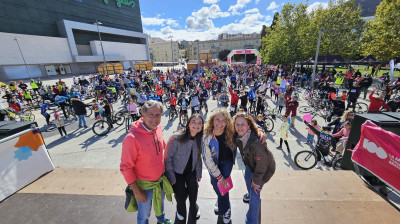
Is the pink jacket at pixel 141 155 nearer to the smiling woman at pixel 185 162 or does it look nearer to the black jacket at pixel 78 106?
the smiling woman at pixel 185 162

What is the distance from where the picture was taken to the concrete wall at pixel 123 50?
1838 inches

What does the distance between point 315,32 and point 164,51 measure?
85.9 metres

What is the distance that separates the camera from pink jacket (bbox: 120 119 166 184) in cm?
212

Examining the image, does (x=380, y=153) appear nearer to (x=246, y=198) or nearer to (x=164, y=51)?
(x=246, y=198)

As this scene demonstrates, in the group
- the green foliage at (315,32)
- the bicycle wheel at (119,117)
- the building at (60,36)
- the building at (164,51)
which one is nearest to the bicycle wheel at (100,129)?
the bicycle wheel at (119,117)

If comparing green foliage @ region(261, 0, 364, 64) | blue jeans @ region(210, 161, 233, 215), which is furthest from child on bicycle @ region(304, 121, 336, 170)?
green foliage @ region(261, 0, 364, 64)

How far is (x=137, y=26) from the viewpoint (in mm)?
61625

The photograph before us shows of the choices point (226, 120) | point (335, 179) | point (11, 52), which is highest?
point (11, 52)

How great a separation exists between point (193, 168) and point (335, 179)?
350 centimetres

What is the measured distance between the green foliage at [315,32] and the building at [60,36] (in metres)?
33.5

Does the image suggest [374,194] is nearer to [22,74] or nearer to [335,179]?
[335,179]

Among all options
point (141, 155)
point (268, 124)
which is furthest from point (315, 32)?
point (141, 155)

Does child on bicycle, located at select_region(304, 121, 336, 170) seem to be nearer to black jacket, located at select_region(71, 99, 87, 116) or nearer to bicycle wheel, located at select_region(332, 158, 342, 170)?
bicycle wheel, located at select_region(332, 158, 342, 170)

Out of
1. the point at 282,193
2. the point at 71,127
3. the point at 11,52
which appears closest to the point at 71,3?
the point at 11,52
